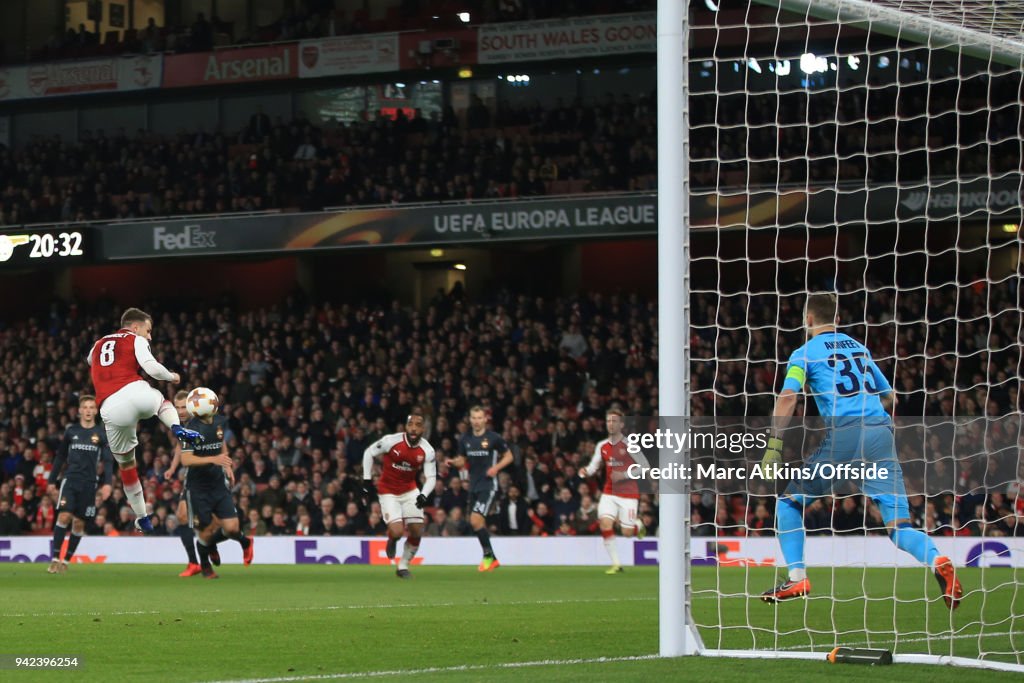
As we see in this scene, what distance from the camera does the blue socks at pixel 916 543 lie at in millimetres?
7488

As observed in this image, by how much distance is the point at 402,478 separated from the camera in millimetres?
15250

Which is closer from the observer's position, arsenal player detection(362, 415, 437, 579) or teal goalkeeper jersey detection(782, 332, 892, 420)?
teal goalkeeper jersey detection(782, 332, 892, 420)

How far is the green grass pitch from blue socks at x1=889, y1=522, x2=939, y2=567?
0.36m

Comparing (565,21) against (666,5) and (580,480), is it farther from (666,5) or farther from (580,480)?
(666,5)

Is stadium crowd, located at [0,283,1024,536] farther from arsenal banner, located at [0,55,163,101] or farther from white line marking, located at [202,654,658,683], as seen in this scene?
white line marking, located at [202,654,658,683]

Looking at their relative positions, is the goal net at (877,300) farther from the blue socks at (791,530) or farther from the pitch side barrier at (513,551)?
the blue socks at (791,530)

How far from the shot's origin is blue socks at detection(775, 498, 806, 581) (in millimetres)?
7727

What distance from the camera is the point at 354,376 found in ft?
82.0

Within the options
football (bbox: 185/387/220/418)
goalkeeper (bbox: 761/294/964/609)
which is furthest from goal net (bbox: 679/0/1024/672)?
football (bbox: 185/387/220/418)

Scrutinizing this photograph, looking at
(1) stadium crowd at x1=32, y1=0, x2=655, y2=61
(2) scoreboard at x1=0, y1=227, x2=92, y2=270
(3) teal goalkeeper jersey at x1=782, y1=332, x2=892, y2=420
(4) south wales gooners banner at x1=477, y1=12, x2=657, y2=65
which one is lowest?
(3) teal goalkeeper jersey at x1=782, y1=332, x2=892, y2=420

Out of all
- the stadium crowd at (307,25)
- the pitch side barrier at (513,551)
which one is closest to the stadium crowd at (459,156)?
the stadium crowd at (307,25)

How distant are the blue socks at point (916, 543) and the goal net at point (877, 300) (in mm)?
449

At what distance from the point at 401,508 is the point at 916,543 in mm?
8511

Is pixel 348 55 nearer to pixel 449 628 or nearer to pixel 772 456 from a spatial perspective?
pixel 449 628
